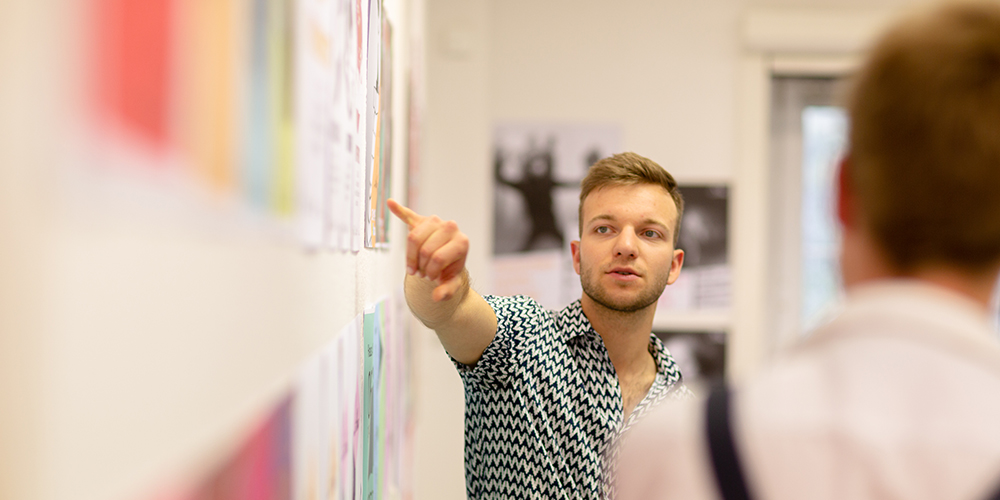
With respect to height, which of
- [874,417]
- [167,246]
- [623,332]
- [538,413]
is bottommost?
[538,413]

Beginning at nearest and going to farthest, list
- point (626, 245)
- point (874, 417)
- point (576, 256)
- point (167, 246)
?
point (167, 246)
point (874, 417)
point (626, 245)
point (576, 256)

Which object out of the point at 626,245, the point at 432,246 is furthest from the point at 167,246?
the point at 626,245

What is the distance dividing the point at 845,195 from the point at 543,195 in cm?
260

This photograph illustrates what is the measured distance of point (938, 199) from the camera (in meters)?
0.49

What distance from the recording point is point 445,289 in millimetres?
974

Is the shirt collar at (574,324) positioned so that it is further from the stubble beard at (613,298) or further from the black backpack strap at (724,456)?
the black backpack strap at (724,456)

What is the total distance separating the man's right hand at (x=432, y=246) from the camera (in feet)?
3.06

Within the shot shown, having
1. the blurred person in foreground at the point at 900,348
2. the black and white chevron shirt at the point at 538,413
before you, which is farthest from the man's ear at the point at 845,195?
the black and white chevron shirt at the point at 538,413

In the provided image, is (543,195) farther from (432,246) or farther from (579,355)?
(432,246)

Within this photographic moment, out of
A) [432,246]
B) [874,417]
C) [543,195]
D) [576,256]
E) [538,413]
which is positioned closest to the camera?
[874,417]

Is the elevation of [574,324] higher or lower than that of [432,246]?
lower

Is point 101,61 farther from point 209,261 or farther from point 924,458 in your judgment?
point 924,458

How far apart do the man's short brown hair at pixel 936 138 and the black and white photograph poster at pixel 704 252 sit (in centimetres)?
270

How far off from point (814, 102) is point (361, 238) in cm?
279
